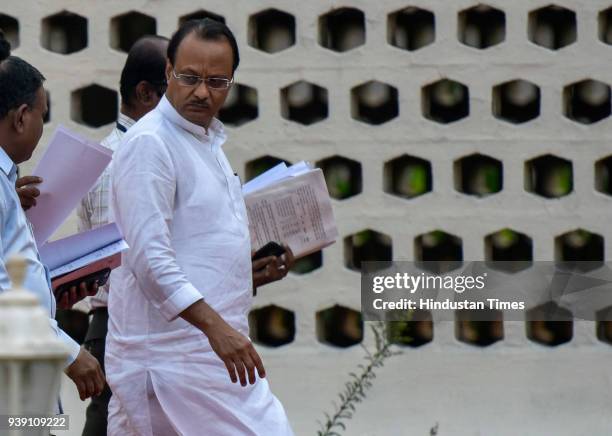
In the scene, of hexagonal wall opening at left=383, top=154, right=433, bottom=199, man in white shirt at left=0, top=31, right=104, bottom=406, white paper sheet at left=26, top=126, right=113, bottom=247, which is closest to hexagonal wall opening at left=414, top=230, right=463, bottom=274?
hexagonal wall opening at left=383, top=154, right=433, bottom=199

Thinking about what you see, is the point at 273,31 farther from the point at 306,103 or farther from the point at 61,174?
the point at 61,174

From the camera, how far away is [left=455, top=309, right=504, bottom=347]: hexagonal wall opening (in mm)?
6723

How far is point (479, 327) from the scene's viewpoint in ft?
22.4

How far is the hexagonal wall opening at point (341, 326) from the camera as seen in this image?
682 cm

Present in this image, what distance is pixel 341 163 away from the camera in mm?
6738

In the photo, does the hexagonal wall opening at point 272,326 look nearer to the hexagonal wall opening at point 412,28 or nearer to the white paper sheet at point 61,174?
the hexagonal wall opening at point 412,28

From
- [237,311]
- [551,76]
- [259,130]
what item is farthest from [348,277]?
[237,311]

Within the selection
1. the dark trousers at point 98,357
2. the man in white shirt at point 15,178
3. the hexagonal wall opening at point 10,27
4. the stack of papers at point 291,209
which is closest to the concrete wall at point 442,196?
the hexagonal wall opening at point 10,27

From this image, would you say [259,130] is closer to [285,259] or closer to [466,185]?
[466,185]

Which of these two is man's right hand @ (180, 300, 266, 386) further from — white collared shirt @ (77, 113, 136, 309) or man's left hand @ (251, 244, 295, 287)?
white collared shirt @ (77, 113, 136, 309)

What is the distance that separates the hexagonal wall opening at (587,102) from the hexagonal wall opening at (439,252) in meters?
0.62

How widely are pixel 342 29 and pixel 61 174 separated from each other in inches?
105

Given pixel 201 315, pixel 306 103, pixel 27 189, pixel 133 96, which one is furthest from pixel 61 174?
pixel 306 103

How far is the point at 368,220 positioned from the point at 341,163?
0.24m
